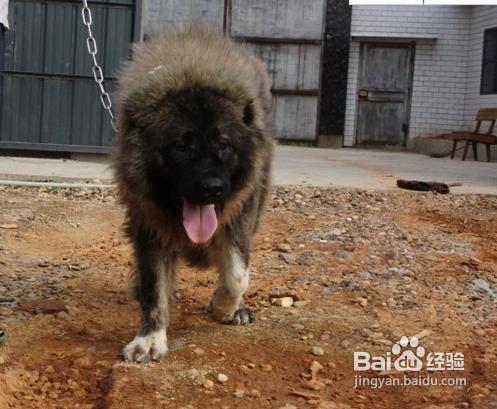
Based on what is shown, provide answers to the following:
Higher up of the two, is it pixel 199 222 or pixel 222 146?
pixel 222 146

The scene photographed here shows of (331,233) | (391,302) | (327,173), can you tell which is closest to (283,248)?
(331,233)

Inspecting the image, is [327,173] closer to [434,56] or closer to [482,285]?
[482,285]

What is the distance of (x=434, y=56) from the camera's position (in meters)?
18.5

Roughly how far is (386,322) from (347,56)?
1517 centimetres

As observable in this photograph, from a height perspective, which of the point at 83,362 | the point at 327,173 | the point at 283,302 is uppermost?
the point at 327,173

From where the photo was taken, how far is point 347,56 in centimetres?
1864

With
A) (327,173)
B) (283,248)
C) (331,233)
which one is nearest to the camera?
(283,248)

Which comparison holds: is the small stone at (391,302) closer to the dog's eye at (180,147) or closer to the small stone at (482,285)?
the small stone at (482,285)

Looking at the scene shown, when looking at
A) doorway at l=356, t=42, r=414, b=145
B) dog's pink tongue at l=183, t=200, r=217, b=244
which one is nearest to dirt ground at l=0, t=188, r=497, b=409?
dog's pink tongue at l=183, t=200, r=217, b=244

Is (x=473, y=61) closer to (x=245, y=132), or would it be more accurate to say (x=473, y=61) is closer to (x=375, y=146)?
(x=375, y=146)

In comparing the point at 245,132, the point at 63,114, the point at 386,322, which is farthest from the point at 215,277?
the point at 63,114

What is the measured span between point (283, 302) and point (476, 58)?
49.0 feet

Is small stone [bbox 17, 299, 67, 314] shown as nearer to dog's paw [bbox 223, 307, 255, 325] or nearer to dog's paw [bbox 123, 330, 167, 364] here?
Answer: dog's paw [bbox 123, 330, 167, 364]

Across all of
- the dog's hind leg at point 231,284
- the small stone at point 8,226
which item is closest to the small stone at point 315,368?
the dog's hind leg at point 231,284
